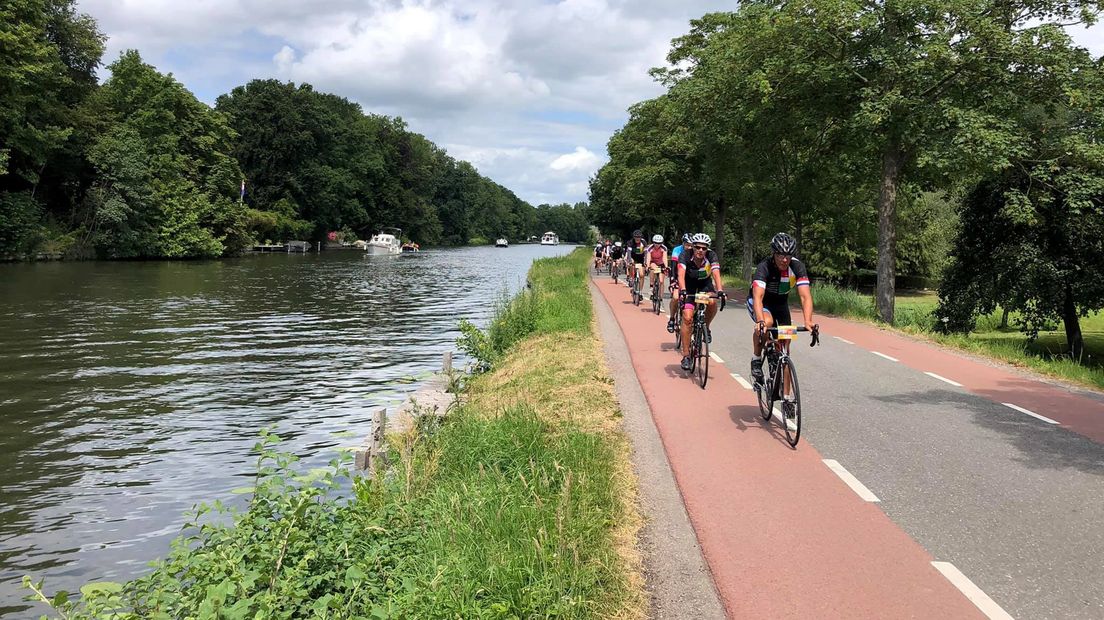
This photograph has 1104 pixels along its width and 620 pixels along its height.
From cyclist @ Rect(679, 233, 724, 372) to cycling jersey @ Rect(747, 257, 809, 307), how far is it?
1.84 meters

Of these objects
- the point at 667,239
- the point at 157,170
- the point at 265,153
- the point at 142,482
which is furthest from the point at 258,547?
the point at 265,153

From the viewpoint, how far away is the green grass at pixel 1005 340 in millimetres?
12324

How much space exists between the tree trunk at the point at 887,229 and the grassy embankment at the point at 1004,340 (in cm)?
49

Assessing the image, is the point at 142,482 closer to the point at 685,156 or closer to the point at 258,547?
the point at 258,547

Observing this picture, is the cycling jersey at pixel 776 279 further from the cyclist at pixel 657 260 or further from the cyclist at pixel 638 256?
the cyclist at pixel 638 256

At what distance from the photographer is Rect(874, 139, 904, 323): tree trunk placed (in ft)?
66.9

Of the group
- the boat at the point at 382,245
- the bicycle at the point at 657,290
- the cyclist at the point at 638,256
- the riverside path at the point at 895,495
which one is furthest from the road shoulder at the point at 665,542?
the boat at the point at 382,245

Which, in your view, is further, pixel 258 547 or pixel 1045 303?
pixel 1045 303

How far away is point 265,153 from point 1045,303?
262 feet

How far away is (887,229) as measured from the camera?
20.5 m

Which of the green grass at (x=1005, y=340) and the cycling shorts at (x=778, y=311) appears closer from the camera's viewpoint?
the cycling shorts at (x=778, y=311)

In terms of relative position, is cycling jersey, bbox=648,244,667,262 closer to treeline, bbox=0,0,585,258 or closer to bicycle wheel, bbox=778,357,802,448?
bicycle wheel, bbox=778,357,802,448

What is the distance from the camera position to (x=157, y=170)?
53.6 m

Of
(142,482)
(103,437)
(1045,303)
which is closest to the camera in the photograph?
(142,482)
